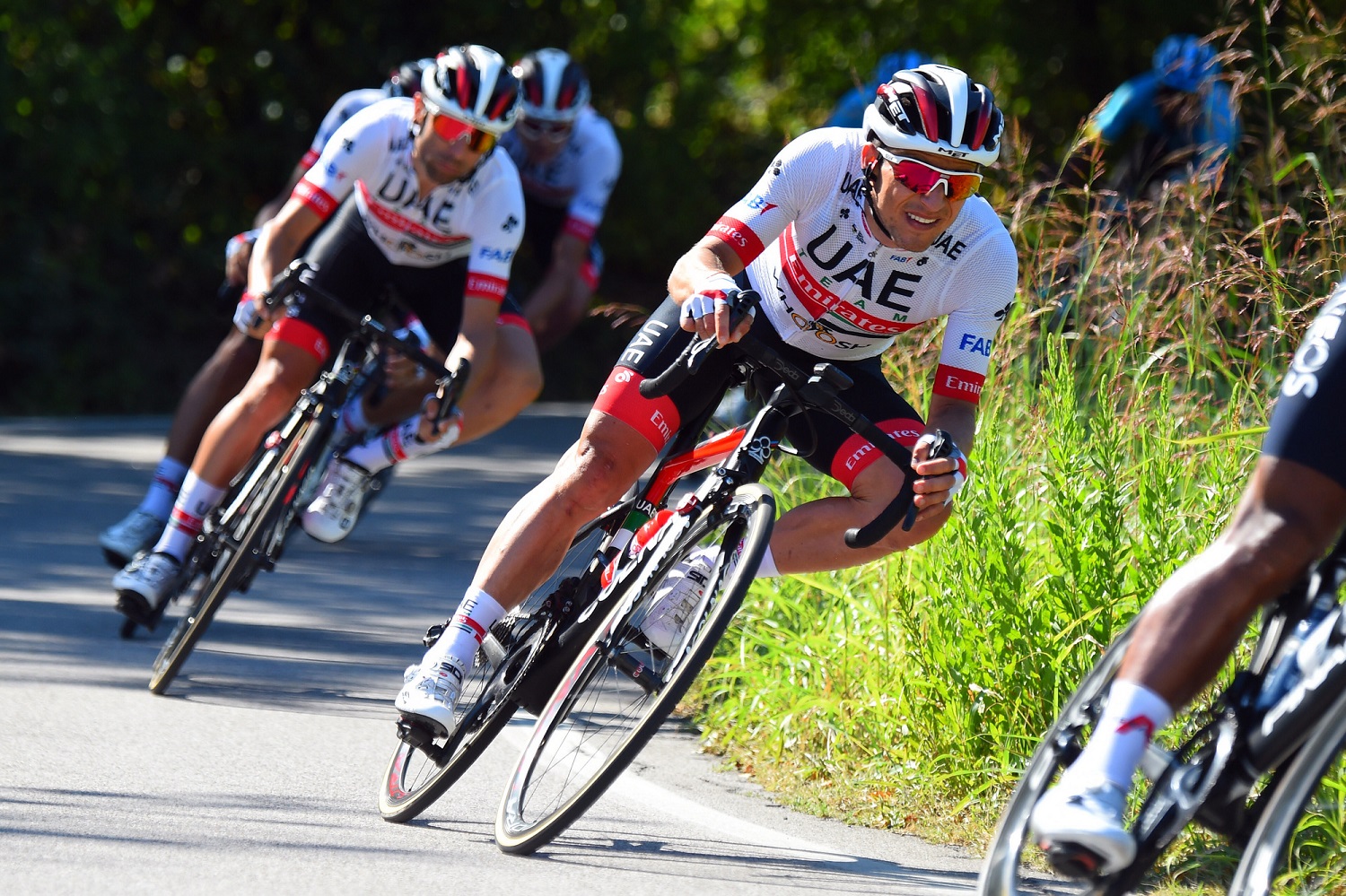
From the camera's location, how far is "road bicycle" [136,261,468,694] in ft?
20.0

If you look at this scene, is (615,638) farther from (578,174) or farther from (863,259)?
(578,174)

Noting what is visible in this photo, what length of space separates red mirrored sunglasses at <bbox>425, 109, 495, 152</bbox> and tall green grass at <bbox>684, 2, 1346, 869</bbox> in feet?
5.76

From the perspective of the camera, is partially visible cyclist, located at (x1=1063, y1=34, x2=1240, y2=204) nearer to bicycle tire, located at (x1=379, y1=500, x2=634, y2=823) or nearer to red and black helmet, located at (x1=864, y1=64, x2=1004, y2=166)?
red and black helmet, located at (x1=864, y1=64, x2=1004, y2=166)

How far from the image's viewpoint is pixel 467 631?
4.56 meters

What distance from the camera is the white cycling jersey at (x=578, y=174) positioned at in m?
10.0

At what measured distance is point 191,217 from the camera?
60.4ft

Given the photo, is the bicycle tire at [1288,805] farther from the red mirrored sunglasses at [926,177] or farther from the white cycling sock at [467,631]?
the white cycling sock at [467,631]

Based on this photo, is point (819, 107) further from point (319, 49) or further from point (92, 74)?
point (92, 74)

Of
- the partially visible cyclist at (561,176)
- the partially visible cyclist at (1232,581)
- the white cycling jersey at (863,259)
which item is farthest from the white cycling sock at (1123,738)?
the partially visible cyclist at (561,176)

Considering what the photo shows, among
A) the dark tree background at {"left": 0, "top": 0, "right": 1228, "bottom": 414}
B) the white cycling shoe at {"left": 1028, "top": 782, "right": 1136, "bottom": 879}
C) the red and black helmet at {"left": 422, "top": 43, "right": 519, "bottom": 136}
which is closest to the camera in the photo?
the white cycling shoe at {"left": 1028, "top": 782, "right": 1136, "bottom": 879}

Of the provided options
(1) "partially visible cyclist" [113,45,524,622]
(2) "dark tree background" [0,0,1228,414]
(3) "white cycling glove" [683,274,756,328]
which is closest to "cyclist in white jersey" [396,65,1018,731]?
(3) "white cycling glove" [683,274,756,328]

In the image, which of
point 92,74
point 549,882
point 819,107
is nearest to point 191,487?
point 549,882

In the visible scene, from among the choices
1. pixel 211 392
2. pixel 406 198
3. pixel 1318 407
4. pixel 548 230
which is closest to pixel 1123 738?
pixel 1318 407

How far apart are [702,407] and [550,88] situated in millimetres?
4935
